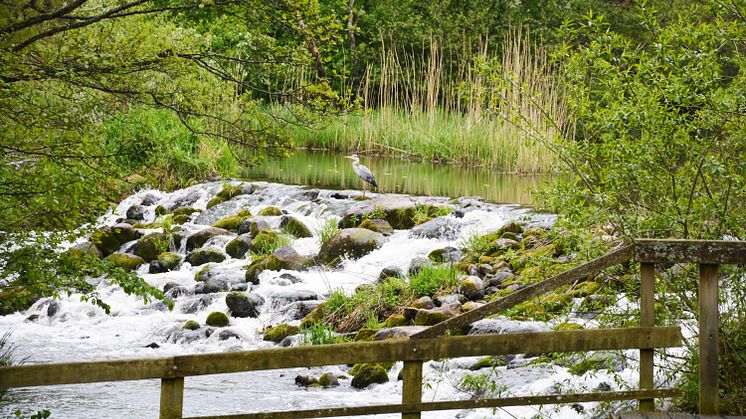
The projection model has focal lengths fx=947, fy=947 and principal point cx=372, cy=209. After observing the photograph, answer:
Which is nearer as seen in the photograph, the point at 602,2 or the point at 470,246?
the point at 470,246

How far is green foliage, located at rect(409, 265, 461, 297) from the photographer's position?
11.0m

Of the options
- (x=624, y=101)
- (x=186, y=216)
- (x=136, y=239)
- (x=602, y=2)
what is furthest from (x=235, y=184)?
(x=602, y=2)

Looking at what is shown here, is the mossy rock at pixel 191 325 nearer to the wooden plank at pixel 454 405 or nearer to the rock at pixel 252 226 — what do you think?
the rock at pixel 252 226

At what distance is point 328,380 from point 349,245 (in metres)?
4.62

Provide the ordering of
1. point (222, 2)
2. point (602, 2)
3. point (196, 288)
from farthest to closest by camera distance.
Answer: point (602, 2) < point (196, 288) < point (222, 2)

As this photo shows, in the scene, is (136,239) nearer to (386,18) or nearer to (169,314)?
(169,314)

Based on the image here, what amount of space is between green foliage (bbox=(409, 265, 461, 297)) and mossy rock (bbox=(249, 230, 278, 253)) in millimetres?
3265

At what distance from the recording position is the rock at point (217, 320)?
11.1 m

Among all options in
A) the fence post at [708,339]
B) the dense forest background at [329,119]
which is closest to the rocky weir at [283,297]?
the dense forest background at [329,119]

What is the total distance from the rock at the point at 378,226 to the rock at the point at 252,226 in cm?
156

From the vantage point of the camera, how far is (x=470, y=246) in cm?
1277

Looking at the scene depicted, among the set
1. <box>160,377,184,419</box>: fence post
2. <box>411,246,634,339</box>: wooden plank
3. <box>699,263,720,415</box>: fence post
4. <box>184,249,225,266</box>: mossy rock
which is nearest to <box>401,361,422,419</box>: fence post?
<box>411,246,634,339</box>: wooden plank

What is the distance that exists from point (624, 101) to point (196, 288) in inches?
296

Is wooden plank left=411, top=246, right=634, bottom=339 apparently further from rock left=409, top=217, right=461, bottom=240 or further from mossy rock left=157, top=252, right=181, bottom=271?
mossy rock left=157, top=252, right=181, bottom=271
